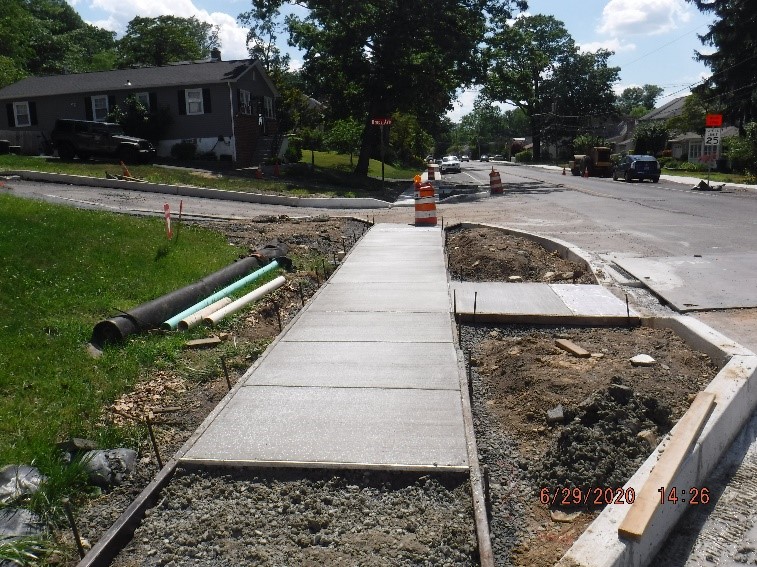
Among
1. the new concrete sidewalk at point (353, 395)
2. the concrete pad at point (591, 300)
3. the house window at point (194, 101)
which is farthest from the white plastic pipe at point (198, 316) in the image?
the house window at point (194, 101)

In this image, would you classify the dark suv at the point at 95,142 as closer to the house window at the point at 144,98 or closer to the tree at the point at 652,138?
the house window at the point at 144,98

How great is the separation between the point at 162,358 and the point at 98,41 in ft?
322

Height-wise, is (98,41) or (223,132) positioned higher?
(98,41)

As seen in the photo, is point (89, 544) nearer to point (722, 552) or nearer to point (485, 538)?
point (485, 538)

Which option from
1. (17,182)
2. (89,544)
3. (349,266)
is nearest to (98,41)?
(17,182)

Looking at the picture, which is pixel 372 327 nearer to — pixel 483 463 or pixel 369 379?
pixel 369 379

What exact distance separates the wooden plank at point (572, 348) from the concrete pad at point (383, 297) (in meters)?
1.49

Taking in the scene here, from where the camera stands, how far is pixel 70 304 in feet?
24.7

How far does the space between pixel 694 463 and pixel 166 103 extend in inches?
1366

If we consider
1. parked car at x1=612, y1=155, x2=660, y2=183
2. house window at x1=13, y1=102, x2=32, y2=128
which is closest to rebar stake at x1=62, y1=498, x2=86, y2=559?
house window at x1=13, y1=102, x2=32, y2=128

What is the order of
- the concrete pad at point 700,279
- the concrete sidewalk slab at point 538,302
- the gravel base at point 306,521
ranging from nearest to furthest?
the gravel base at point 306,521 < the concrete sidewalk slab at point 538,302 < the concrete pad at point 700,279

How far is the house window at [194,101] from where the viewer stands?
34594 millimetres

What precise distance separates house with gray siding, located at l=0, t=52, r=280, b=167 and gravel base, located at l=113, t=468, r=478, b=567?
32.1m

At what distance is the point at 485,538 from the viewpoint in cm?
342
